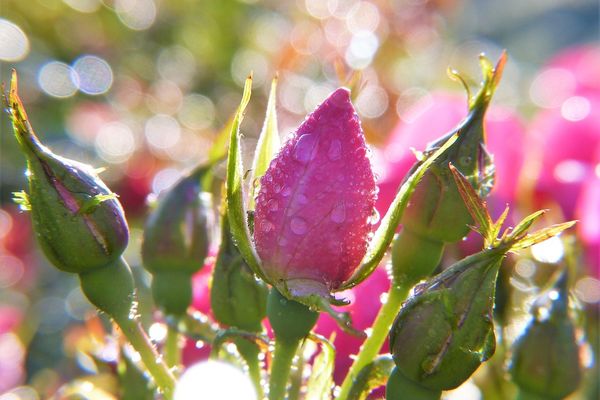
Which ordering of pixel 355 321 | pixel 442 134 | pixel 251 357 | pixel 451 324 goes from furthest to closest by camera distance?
pixel 442 134
pixel 355 321
pixel 251 357
pixel 451 324

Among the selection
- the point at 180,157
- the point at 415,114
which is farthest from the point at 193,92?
the point at 415,114

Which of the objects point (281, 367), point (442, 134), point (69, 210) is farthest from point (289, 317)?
point (442, 134)

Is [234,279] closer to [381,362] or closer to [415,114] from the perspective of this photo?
[381,362]

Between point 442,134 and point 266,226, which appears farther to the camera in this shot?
point 442,134

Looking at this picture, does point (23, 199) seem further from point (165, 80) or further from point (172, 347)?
point (165, 80)

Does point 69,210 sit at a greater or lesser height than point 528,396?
greater

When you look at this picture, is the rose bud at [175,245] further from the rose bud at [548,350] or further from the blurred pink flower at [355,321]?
the rose bud at [548,350]

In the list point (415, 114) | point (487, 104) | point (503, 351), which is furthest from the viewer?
point (415, 114)

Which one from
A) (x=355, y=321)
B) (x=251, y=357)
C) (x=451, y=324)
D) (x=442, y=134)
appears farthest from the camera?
(x=442, y=134)
